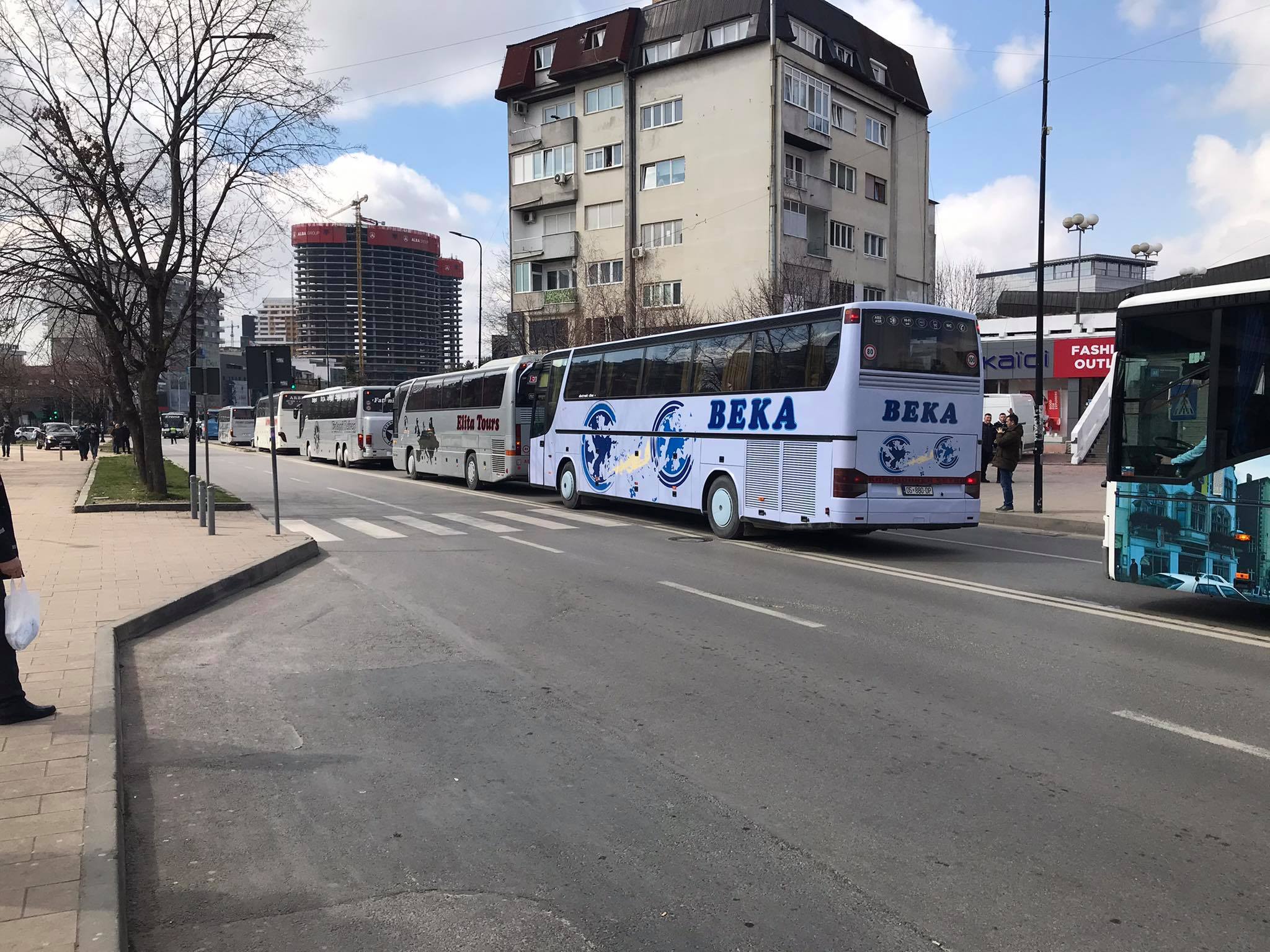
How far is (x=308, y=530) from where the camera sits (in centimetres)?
1677

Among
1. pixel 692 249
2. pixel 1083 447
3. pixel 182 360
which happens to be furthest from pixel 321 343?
pixel 1083 447

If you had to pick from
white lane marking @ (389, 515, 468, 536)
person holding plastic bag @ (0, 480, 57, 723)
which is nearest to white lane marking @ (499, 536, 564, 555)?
white lane marking @ (389, 515, 468, 536)

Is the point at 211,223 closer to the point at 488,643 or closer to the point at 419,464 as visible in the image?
the point at 419,464

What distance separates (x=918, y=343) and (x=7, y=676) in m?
11.3

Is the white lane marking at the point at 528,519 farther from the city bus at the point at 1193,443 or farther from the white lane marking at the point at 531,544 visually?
the city bus at the point at 1193,443

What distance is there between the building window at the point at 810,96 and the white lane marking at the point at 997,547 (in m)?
33.7

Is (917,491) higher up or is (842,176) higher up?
(842,176)

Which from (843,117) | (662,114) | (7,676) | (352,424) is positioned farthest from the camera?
(843,117)

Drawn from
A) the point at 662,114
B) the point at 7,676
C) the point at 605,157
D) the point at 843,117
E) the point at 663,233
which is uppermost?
the point at 843,117

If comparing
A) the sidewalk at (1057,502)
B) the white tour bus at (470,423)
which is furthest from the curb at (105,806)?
the white tour bus at (470,423)

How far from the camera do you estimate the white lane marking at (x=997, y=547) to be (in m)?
13.5

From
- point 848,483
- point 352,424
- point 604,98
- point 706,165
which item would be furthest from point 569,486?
point 604,98

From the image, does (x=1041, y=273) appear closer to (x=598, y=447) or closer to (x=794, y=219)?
(x=598, y=447)

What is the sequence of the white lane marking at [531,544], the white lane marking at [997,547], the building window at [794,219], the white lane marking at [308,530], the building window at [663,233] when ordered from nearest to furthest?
1. the white lane marking at [997,547]
2. the white lane marking at [531,544]
3. the white lane marking at [308,530]
4. the building window at [794,219]
5. the building window at [663,233]
